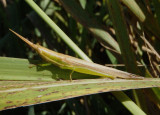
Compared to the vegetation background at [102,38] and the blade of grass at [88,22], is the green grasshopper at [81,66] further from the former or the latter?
the blade of grass at [88,22]

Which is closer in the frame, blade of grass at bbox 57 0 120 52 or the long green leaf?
the long green leaf

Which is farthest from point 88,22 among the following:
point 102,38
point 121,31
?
point 121,31

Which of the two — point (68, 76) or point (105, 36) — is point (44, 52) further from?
point (105, 36)

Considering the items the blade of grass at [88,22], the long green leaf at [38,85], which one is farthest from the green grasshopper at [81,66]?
the blade of grass at [88,22]

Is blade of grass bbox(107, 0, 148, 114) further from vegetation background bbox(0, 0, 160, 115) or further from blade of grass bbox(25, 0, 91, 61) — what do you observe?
blade of grass bbox(25, 0, 91, 61)

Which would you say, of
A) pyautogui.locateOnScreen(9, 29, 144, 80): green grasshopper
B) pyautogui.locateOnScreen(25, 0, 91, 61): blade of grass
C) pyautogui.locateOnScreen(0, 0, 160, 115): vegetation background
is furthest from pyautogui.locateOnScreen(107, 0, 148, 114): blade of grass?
pyautogui.locateOnScreen(25, 0, 91, 61): blade of grass

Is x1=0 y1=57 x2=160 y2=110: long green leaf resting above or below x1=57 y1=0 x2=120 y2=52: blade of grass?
below

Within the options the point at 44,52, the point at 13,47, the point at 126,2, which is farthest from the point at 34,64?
the point at 13,47

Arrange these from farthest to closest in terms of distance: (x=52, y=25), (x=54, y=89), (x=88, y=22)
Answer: (x=88, y=22) < (x=52, y=25) < (x=54, y=89)

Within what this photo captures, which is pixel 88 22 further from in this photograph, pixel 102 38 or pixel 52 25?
pixel 52 25
